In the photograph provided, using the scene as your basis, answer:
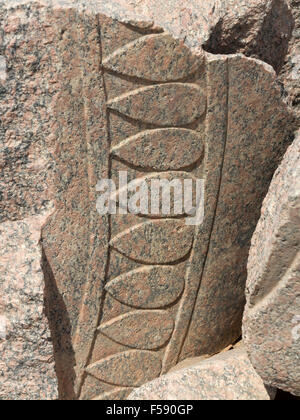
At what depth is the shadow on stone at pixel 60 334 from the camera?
1.76 m

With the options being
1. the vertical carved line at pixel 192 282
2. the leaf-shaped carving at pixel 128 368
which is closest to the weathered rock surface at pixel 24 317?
the leaf-shaped carving at pixel 128 368

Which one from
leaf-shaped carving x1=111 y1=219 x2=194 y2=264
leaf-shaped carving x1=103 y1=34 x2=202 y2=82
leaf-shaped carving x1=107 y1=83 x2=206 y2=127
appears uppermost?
leaf-shaped carving x1=103 y1=34 x2=202 y2=82

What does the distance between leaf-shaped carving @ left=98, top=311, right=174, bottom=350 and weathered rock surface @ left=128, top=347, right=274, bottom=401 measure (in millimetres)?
158

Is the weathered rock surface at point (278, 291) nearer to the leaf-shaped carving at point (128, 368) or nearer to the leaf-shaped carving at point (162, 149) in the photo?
the leaf-shaped carving at point (162, 149)

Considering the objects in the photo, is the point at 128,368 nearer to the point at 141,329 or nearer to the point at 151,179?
the point at 141,329

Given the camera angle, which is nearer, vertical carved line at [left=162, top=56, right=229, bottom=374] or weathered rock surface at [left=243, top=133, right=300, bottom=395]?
weathered rock surface at [left=243, top=133, right=300, bottom=395]

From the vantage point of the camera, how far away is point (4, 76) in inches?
62.7

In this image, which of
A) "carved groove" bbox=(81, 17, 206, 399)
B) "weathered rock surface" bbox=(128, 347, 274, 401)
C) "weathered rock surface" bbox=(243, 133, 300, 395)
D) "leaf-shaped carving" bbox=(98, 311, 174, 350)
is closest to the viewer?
"weathered rock surface" bbox=(243, 133, 300, 395)

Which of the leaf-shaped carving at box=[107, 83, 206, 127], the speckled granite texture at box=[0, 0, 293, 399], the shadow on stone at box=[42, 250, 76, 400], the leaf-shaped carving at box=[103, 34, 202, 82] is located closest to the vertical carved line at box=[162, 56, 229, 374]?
the speckled granite texture at box=[0, 0, 293, 399]

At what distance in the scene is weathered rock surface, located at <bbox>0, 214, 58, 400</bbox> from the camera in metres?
1.70

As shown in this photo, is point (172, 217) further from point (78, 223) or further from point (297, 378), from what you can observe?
point (297, 378)

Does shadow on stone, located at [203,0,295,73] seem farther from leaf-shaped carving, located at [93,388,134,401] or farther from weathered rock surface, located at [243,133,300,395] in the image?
leaf-shaped carving, located at [93,388,134,401]

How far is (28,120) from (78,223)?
0.34 m

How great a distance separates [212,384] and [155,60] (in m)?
1.02
